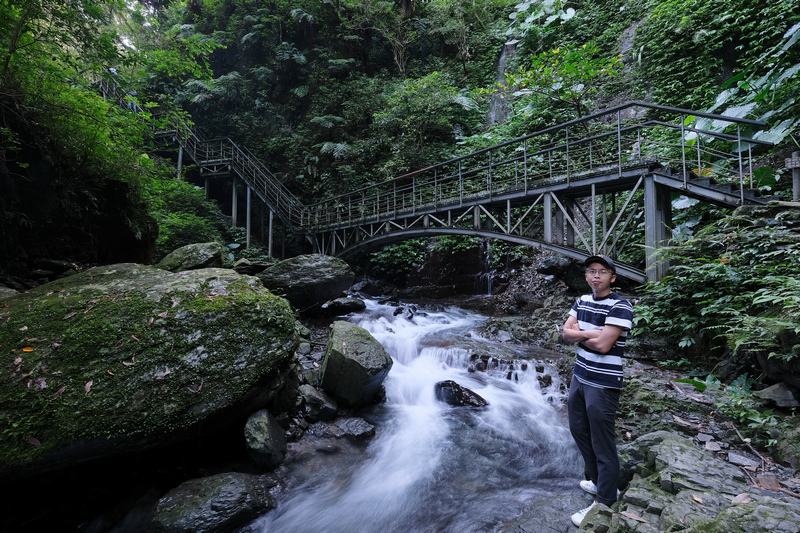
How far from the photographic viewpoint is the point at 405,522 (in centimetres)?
333

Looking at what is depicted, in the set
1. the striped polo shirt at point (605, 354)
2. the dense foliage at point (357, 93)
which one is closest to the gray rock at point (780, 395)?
the dense foliage at point (357, 93)

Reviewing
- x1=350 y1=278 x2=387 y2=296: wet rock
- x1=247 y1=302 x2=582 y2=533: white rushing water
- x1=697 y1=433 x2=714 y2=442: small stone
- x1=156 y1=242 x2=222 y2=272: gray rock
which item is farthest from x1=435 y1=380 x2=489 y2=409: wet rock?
x1=350 y1=278 x2=387 y2=296: wet rock

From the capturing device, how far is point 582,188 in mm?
7938

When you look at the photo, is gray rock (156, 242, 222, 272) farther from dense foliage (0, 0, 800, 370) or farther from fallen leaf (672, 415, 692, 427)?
fallen leaf (672, 415, 692, 427)

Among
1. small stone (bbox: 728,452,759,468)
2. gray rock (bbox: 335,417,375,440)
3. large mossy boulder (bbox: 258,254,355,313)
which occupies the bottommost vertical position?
gray rock (bbox: 335,417,375,440)

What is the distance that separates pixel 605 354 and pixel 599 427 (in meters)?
0.56

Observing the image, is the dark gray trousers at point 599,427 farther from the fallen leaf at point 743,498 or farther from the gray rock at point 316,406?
the gray rock at point 316,406

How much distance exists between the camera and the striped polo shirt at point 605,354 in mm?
2344

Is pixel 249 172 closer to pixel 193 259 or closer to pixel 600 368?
pixel 193 259

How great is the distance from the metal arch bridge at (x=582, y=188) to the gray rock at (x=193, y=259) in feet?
8.15

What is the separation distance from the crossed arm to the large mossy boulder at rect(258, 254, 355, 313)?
25.1 ft

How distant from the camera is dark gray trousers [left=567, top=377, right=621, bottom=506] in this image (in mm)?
2416

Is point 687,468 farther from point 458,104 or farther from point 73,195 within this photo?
point 458,104

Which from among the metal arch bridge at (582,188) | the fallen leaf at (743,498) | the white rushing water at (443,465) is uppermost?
the metal arch bridge at (582,188)
